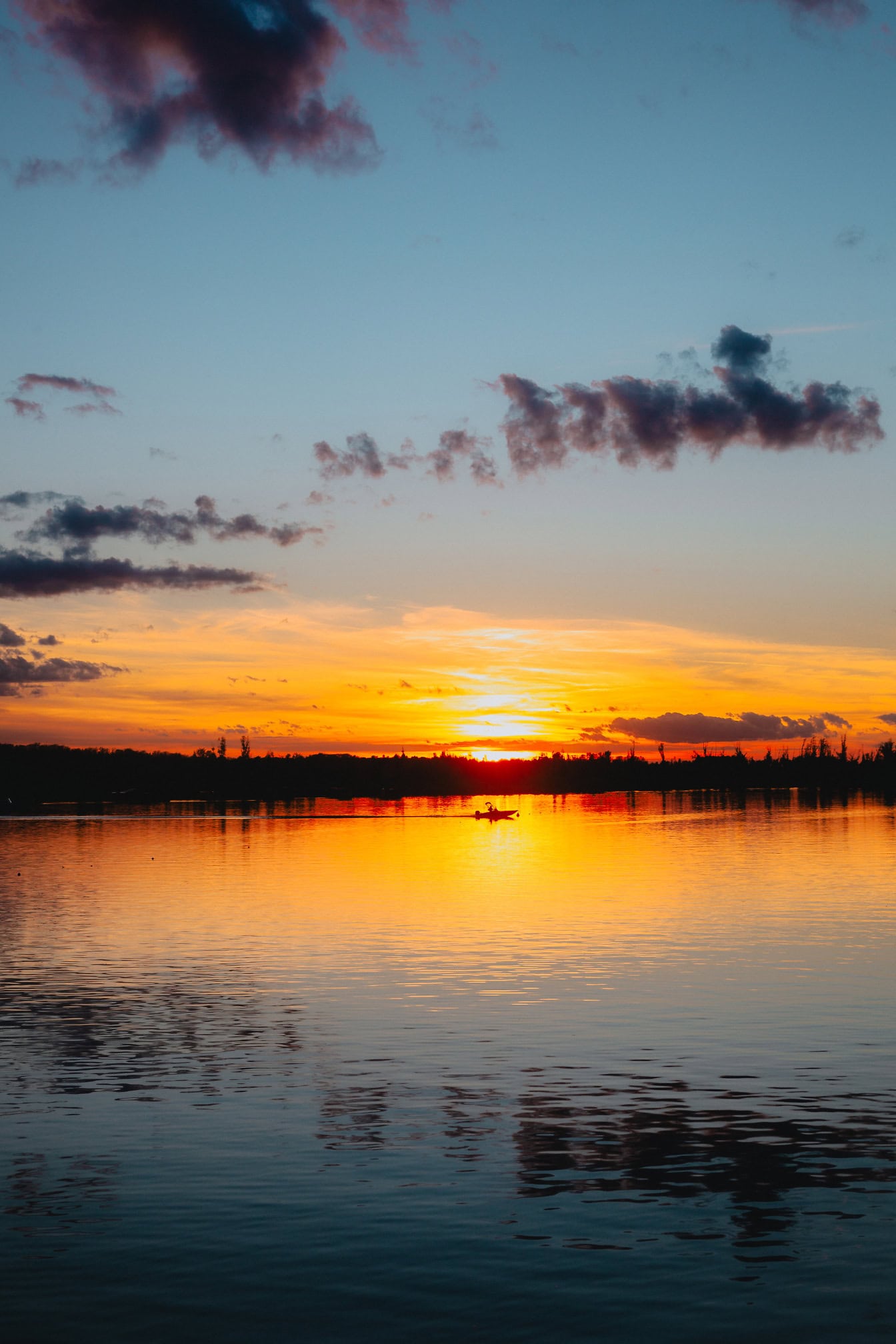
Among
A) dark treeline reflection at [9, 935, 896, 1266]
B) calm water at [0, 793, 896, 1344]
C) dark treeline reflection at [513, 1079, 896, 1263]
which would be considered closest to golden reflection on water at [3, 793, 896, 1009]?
calm water at [0, 793, 896, 1344]

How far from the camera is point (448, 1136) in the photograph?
28.8 m

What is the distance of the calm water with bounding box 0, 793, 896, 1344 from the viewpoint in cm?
1989

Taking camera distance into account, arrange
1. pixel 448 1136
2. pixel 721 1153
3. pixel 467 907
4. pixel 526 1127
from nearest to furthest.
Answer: pixel 721 1153, pixel 448 1136, pixel 526 1127, pixel 467 907

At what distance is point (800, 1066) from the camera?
3631 cm

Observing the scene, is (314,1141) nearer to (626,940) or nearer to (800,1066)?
(800,1066)

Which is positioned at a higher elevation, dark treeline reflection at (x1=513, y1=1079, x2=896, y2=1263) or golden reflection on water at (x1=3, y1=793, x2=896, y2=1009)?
dark treeline reflection at (x1=513, y1=1079, x2=896, y2=1263)

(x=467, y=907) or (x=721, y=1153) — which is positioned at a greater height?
(x=721, y=1153)

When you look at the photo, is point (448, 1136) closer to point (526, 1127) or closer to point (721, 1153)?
point (526, 1127)

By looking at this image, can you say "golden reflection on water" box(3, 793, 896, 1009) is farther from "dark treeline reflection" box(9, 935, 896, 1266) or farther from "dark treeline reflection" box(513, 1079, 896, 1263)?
"dark treeline reflection" box(513, 1079, 896, 1263)

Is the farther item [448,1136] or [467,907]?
[467,907]

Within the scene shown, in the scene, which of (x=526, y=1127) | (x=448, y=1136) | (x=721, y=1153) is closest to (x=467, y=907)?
(x=526, y=1127)

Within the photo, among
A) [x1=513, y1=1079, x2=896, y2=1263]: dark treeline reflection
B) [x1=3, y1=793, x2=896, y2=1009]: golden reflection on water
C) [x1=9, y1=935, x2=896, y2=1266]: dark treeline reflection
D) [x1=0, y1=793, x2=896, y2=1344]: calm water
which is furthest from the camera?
[x1=3, y1=793, x2=896, y2=1009]: golden reflection on water

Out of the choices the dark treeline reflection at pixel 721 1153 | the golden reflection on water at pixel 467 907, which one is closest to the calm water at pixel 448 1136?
the dark treeline reflection at pixel 721 1153

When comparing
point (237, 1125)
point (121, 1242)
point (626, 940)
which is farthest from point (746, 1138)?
point (626, 940)
